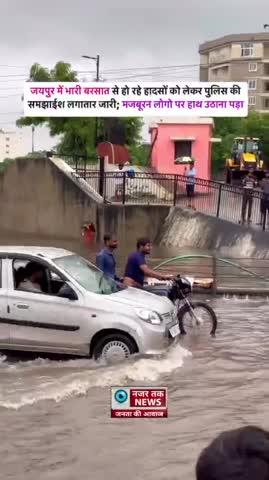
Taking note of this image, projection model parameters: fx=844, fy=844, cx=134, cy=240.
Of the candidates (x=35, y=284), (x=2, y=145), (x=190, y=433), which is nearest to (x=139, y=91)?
(x=35, y=284)

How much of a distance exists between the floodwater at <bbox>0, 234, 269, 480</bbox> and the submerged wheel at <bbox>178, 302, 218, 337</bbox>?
0.43m

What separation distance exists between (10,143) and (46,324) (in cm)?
14949

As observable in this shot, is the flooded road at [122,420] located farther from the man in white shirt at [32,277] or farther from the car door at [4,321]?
the man in white shirt at [32,277]

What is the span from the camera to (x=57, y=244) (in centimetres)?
2964

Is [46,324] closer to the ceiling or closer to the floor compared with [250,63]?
closer to the floor

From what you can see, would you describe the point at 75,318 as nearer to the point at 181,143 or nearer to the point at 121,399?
the point at 121,399

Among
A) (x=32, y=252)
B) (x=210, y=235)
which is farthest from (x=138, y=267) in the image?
(x=210, y=235)

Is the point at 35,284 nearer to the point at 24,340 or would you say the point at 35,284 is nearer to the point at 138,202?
the point at 24,340

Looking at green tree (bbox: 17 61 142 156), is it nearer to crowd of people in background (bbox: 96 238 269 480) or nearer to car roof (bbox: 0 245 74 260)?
car roof (bbox: 0 245 74 260)

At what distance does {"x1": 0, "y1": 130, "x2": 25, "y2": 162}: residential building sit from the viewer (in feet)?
489

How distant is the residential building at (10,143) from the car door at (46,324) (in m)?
139

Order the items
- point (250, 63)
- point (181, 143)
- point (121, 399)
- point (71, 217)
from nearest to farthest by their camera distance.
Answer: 1. point (121, 399)
2. point (71, 217)
3. point (181, 143)
4. point (250, 63)

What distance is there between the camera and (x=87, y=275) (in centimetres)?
1088

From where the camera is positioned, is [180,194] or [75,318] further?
[180,194]
